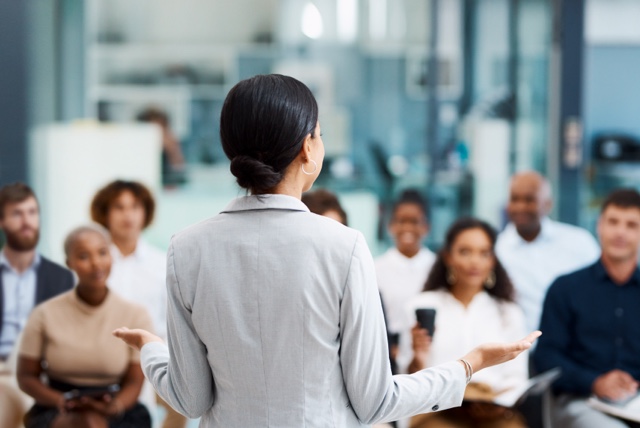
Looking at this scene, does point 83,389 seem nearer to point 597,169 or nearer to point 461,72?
point 461,72

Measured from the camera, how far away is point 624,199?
3209 mm

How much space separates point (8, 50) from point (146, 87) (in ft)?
2.65

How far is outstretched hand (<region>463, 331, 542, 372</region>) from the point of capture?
1368 millimetres

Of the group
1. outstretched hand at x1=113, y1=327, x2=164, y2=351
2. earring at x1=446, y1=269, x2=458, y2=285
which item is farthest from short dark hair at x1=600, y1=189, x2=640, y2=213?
outstretched hand at x1=113, y1=327, x2=164, y2=351

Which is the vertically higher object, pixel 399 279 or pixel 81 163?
pixel 81 163

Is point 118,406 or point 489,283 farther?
point 489,283

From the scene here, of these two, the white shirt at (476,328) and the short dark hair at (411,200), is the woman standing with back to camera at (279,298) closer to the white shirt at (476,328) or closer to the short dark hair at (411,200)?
the white shirt at (476,328)

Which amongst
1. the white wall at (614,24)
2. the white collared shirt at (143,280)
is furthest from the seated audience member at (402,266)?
the white wall at (614,24)

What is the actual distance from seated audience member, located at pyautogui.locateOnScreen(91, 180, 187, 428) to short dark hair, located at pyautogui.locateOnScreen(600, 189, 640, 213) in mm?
1715

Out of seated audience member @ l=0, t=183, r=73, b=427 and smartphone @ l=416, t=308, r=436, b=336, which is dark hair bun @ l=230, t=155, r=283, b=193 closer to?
smartphone @ l=416, t=308, r=436, b=336

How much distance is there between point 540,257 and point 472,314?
96 cm

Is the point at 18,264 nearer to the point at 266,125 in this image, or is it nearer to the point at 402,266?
the point at 402,266

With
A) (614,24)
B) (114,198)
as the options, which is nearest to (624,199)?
(114,198)

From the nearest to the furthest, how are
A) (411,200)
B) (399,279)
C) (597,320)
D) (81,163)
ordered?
(597,320) → (399,279) → (411,200) → (81,163)
